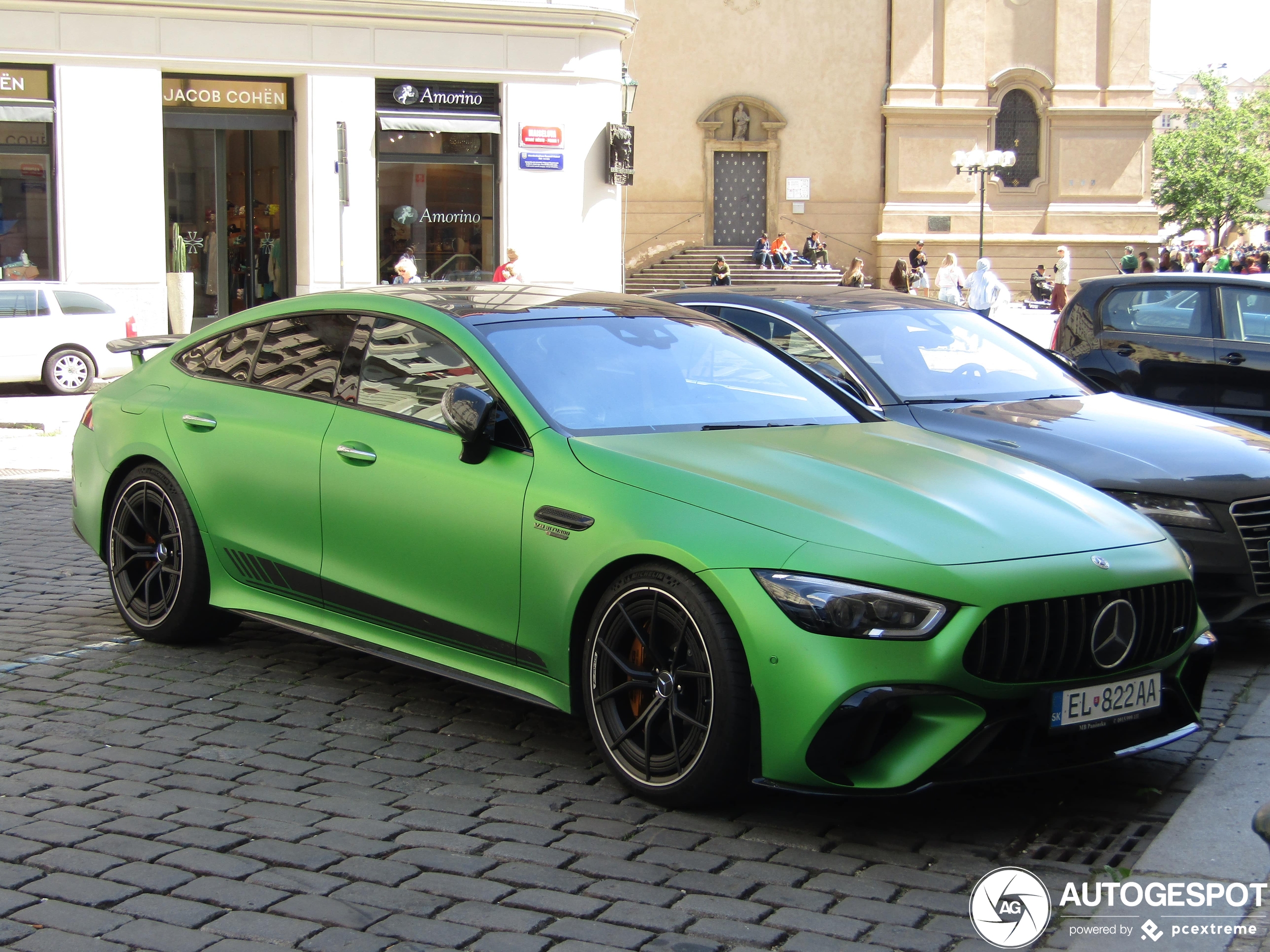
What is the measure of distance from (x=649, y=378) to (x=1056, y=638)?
1.77m

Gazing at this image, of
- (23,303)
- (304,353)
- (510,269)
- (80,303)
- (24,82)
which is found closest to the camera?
(304,353)

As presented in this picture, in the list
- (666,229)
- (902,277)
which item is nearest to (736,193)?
(666,229)

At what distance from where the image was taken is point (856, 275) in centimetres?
4103

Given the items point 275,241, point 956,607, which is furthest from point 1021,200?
point 956,607

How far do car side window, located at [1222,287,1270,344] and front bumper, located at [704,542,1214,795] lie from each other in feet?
21.2

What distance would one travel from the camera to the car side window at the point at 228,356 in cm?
596

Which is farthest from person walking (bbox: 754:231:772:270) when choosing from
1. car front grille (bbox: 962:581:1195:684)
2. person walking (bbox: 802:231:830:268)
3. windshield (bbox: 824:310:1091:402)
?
car front grille (bbox: 962:581:1195:684)

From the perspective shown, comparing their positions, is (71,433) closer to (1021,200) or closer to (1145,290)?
(1145,290)

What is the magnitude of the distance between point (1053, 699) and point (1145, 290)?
21.9 ft

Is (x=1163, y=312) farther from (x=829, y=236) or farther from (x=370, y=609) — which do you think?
(x=829, y=236)

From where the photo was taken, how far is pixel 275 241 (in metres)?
25.0

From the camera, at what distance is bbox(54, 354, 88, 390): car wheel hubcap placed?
1870 cm

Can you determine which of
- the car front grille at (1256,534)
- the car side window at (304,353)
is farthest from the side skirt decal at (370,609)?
the car front grille at (1256,534)

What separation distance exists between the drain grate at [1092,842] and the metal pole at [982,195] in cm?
3756
